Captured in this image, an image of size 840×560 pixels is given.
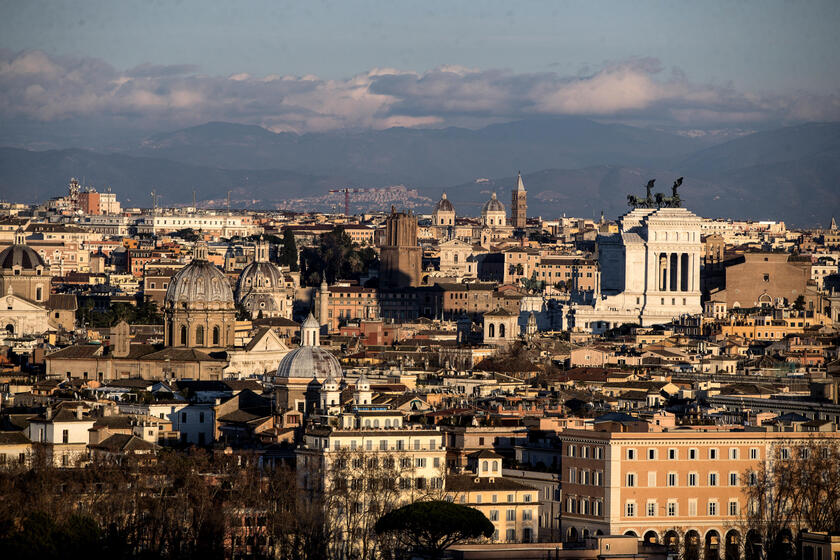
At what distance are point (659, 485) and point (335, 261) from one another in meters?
130

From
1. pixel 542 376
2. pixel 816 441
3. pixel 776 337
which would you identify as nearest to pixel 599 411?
pixel 816 441

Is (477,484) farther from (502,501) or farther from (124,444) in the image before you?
(124,444)

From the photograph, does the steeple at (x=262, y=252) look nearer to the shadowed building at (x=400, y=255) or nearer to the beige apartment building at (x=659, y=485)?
the shadowed building at (x=400, y=255)

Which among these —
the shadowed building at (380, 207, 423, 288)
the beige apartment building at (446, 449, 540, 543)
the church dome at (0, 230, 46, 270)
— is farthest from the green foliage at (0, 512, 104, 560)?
the shadowed building at (380, 207, 423, 288)

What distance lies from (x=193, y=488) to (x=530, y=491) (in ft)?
26.4

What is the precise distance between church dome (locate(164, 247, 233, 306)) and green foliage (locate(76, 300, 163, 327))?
63.6 ft

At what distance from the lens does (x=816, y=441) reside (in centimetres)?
5931

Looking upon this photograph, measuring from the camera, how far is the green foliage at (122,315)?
126812 millimetres

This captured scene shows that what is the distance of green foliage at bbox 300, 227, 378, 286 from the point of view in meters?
183

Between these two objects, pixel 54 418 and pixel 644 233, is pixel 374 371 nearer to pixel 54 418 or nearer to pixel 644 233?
pixel 54 418

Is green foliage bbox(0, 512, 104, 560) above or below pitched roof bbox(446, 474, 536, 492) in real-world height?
below

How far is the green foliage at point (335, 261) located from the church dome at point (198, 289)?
72656 millimetres

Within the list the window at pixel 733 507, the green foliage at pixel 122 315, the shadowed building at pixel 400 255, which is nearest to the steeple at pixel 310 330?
the window at pixel 733 507

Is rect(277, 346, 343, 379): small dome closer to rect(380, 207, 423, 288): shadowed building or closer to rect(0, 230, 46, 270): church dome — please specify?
rect(0, 230, 46, 270): church dome
